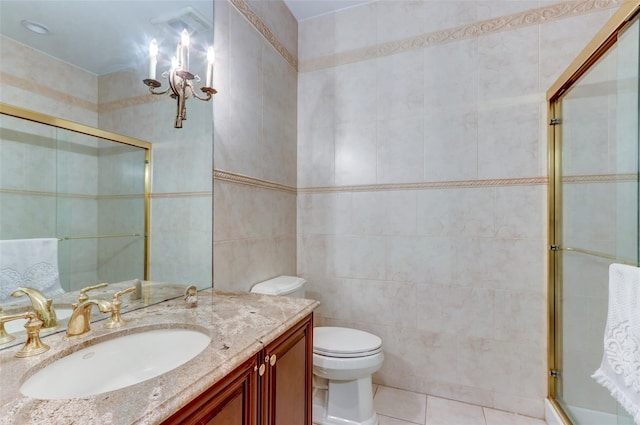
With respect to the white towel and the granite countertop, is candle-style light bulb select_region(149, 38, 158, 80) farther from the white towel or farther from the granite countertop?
the white towel

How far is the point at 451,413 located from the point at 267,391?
141 centimetres

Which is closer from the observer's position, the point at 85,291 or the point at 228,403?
the point at 228,403

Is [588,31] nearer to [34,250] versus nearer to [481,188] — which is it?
[481,188]

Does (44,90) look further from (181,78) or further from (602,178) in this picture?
(602,178)

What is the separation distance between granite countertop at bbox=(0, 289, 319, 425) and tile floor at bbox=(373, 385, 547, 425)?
42.0 inches

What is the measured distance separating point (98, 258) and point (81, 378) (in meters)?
0.39

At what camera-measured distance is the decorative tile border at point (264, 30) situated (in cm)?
169

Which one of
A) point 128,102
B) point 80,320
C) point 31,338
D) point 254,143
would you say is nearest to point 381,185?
point 254,143

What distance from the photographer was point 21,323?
0.86 metres

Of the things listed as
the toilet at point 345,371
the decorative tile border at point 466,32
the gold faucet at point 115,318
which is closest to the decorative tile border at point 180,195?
the gold faucet at point 115,318

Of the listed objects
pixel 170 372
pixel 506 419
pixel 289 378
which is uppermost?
pixel 170 372

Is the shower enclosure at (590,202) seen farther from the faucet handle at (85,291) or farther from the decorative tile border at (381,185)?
the faucet handle at (85,291)

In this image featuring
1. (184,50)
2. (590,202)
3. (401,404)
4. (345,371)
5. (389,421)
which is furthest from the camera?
(401,404)

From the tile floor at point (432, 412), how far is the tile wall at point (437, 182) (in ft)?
0.17
